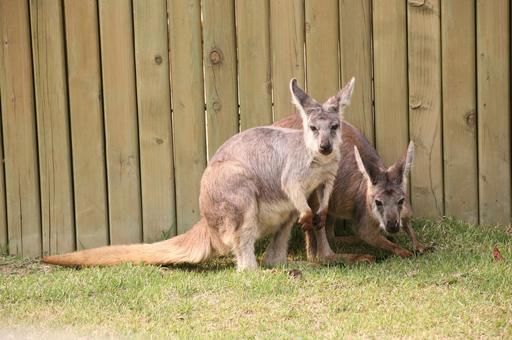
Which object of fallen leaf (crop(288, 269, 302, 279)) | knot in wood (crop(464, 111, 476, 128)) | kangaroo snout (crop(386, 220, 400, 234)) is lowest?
fallen leaf (crop(288, 269, 302, 279))

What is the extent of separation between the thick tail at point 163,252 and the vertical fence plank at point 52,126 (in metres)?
0.70

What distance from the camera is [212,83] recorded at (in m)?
7.13

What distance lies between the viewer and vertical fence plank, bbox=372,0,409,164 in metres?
7.06

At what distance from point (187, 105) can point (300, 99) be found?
1.01 metres

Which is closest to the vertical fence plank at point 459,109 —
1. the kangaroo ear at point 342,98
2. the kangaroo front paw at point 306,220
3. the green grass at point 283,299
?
the green grass at point 283,299

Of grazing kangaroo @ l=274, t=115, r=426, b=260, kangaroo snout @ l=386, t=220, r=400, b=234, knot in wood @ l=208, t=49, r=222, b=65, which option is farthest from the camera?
knot in wood @ l=208, t=49, r=222, b=65

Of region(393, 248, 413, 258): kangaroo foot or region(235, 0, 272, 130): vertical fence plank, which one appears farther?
region(235, 0, 272, 130): vertical fence plank

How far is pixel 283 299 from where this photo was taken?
5723 mm

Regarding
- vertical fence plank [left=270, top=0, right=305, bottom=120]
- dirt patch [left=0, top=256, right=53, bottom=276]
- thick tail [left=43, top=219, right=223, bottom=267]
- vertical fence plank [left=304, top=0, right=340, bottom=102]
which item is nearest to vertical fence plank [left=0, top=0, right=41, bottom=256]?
dirt patch [left=0, top=256, right=53, bottom=276]

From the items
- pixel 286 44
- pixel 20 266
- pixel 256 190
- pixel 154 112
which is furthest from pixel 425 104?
pixel 20 266

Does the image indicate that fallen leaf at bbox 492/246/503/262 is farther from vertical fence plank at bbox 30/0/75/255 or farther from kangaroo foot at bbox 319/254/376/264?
vertical fence plank at bbox 30/0/75/255

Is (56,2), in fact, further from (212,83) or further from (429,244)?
(429,244)

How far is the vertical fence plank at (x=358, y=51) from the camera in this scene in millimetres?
7062

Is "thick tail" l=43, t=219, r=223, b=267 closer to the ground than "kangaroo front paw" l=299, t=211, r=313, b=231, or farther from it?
closer to the ground
